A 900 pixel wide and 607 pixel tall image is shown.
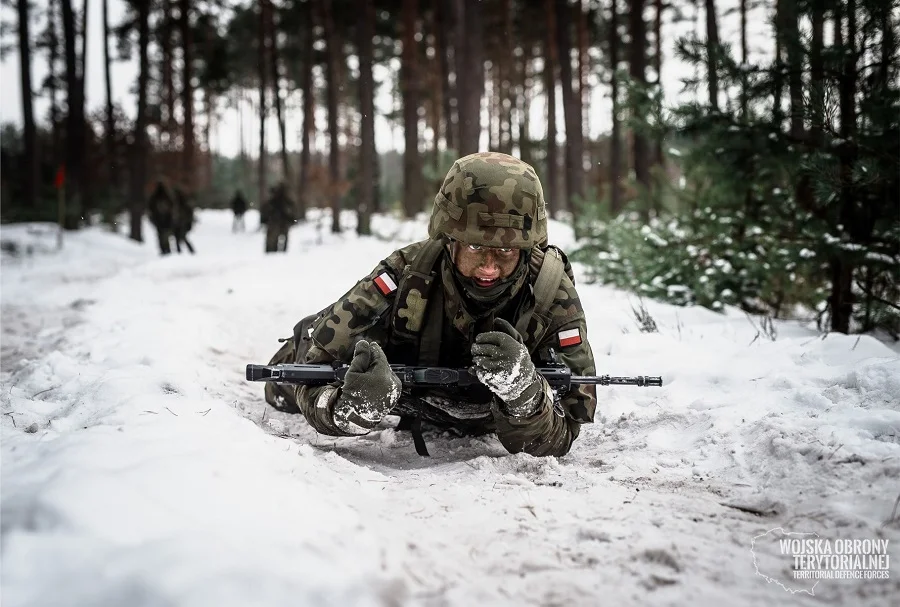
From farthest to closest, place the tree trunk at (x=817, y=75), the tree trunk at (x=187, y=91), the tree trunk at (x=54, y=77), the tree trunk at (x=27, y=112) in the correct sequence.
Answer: the tree trunk at (x=54, y=77) < the tree trunk at (x=187, y=91) < the tree trunk at (x=27, y=112) < the tree trunk at (x=817, y=75)

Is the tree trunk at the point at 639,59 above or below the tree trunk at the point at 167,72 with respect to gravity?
below

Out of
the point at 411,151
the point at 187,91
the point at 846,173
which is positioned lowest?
the point at 846,173

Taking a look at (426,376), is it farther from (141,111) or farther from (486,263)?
(141,111)

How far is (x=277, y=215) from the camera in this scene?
45.3ft

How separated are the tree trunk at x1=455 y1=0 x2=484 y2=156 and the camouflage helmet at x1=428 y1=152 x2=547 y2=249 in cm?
658

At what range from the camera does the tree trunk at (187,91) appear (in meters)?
21.3

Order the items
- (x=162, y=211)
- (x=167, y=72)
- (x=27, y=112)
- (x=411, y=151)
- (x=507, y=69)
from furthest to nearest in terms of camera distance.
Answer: (x=167, y=72), (x=507, y=69), (x=27, y=112), (x=411, y=151), (x=162, y=211)

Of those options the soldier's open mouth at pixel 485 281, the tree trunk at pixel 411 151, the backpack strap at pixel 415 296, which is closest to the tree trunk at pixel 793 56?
the soldier's open mouth at pixel 485 281

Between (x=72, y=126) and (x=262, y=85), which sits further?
(x=262, y=85)

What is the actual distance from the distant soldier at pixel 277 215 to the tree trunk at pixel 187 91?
11.1m

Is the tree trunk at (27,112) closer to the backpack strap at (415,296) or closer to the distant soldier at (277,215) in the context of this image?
the distant soldier at (277,215)

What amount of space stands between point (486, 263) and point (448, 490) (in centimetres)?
101

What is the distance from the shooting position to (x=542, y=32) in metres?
20.5

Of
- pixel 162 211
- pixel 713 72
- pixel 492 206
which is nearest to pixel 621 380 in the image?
pixel 492 206
